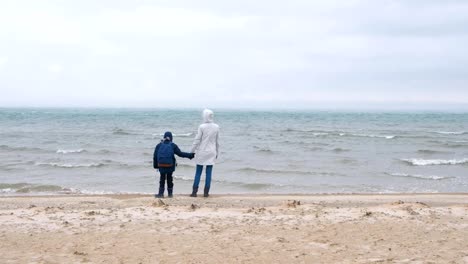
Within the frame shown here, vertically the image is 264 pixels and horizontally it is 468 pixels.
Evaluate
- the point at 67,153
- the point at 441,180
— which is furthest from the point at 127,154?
→ the point at 441,180

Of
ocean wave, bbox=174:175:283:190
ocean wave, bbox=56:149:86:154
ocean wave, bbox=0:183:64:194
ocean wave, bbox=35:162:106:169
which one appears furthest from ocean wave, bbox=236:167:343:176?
ocean wave, bbox=56:149:86:154

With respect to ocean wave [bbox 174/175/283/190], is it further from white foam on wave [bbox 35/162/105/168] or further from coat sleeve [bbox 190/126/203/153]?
white foam on wave [bbox 35/162/105/168]

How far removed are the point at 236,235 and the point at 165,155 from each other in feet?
12.3

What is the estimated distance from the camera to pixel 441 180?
14.9 metres

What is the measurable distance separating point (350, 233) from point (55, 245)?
11.9 ft

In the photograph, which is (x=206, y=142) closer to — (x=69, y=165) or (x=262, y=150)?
(x=69, y=165)

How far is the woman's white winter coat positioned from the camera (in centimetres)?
948

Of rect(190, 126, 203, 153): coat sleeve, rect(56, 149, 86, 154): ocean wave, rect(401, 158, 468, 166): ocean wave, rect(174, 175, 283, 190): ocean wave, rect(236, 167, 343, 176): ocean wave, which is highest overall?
rect(190, 126, 203, 153): coat sleeve

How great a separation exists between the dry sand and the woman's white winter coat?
5.23 feet

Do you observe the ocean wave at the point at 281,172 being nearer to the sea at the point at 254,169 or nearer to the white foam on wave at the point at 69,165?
the sea at the point at 254,169

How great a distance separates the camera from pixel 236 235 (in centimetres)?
618

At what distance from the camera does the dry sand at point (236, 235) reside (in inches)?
209

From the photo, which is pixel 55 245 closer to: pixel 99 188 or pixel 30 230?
pixel 30 230

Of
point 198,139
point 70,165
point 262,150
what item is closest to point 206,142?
point 198,139
